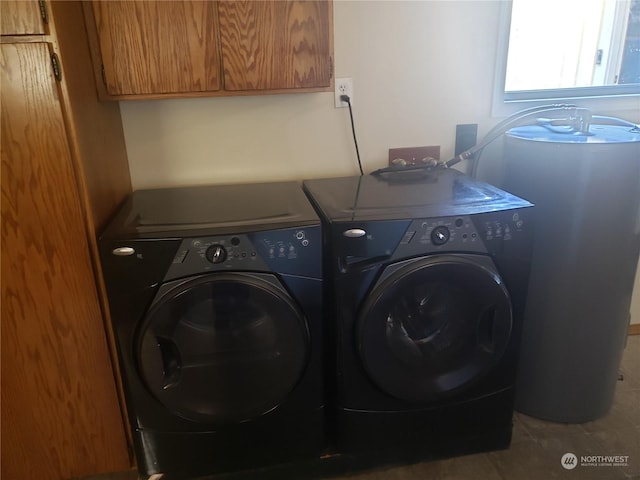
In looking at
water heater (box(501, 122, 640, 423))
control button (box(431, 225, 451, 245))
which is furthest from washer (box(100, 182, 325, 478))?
water heater (box(501, 122, 640, 423))

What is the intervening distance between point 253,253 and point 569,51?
221 centimetres

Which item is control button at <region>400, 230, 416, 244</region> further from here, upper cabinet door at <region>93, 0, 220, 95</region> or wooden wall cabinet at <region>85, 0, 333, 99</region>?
upper cabinet door at <region>93, 0, 220, 95</region>

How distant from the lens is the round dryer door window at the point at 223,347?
4.44ft

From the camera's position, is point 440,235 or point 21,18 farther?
point 440,235

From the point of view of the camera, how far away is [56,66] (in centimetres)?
122

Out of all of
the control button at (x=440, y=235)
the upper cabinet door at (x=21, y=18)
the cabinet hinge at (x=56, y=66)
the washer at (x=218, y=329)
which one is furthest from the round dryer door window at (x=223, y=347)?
the upper cabinet door at (x=21, y=18)

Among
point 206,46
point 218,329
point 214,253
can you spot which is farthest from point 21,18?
point 218,329

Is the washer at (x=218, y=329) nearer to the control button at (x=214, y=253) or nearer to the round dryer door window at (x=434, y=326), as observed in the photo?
the control button at (x=214, y=253)

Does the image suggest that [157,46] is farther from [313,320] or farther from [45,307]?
[313,320]

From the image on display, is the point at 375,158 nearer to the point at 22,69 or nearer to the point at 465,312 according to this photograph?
the point at 465,312

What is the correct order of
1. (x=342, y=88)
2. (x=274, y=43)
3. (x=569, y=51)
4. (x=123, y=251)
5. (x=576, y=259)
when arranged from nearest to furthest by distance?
(x=123, y=251) < (x=274, y=43) < (x=576, y=259) < (x=342, y=88) < (x=569, y=51)

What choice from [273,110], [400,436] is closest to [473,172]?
[273,110]

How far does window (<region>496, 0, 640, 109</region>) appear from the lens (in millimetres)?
2070

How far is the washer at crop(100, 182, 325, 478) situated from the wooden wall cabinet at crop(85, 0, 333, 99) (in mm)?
372
